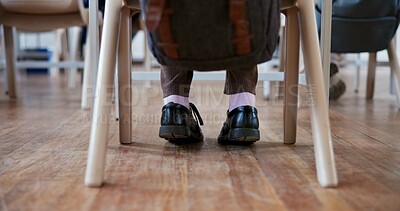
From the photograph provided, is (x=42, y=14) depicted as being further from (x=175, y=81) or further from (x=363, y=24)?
(x=363, y=24)

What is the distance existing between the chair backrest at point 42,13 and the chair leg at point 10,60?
235 millimetres

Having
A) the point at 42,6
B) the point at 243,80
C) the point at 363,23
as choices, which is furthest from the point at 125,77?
the point at 363,23

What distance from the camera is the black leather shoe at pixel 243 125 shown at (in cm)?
94

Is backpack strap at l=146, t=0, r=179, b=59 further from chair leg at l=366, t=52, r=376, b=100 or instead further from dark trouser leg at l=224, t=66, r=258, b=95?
chair leg at l=366, t=52, r=376, b=100

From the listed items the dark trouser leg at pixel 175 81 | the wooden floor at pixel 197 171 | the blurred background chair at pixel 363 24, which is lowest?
the wooden floor at pixel 197 171

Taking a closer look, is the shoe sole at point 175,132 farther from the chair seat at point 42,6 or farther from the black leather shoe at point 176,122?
the chair seat at point 42,6

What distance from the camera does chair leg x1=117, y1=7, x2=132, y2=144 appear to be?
97 cm

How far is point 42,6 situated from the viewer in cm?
168

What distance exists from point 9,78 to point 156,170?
158cm

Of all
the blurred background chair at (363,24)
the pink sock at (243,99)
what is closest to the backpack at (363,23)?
the blurred background chair at (363,24)

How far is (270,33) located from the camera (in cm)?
69

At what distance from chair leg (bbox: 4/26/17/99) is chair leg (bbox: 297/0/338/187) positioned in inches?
65.2

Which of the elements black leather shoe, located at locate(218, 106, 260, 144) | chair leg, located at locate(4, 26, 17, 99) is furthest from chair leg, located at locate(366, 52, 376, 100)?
chair leg, located at locate(4, 26, 17, 99)

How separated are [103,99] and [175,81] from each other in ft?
0.92
